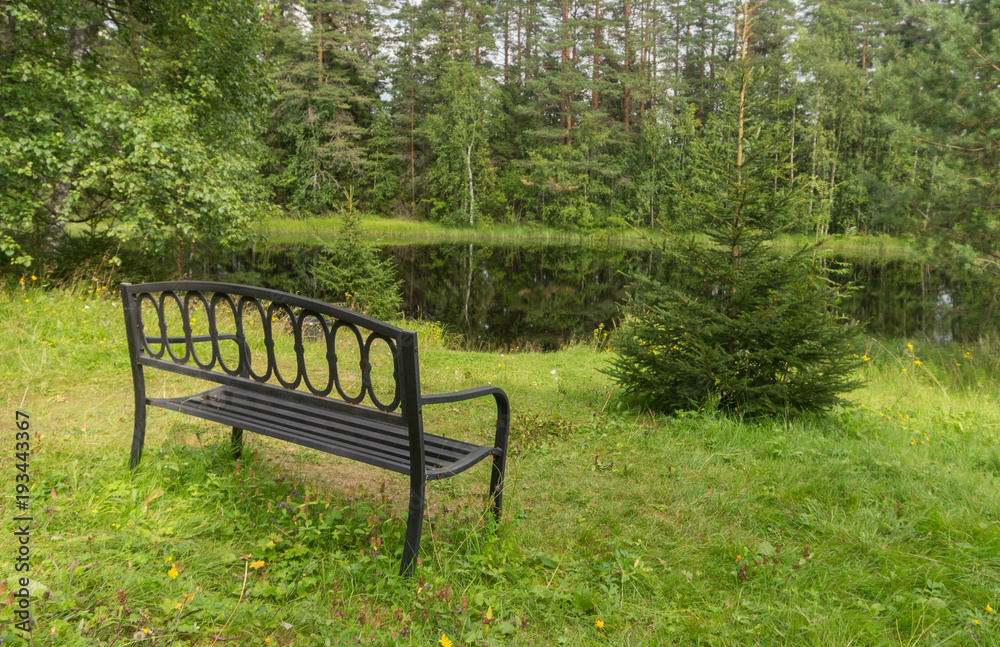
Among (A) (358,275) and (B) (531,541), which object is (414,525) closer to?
(B) (531,541)

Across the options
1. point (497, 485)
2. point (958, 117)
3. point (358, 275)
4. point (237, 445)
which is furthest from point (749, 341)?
point (358, 275)

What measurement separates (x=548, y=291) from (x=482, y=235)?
1738 centimetres

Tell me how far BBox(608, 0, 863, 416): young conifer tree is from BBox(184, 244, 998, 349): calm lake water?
0.84 m

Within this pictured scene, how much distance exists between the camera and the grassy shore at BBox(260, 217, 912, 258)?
29375 mm

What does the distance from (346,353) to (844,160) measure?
3730 cm

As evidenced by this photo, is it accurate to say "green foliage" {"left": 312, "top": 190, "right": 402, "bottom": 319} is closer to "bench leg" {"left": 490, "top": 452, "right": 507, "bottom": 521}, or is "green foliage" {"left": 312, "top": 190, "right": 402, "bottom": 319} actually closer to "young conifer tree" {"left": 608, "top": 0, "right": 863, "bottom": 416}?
"young conifer tree" {"left": 608, "top": 0, "right": 863, "bottom": 416}

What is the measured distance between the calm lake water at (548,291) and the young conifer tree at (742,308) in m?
0.84

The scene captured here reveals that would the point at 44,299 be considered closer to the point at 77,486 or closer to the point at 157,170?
the point at 157,170

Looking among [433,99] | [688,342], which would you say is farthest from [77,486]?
[433,99]

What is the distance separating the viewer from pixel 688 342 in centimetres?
470

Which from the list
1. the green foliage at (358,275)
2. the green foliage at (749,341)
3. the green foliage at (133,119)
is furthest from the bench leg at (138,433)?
the green foliage at (358,275)

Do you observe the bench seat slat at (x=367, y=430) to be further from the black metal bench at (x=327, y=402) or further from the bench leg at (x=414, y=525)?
the bench leg at (x=414, y=525)

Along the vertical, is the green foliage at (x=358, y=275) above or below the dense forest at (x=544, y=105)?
below

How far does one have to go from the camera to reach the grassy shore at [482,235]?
29375 millimetres
